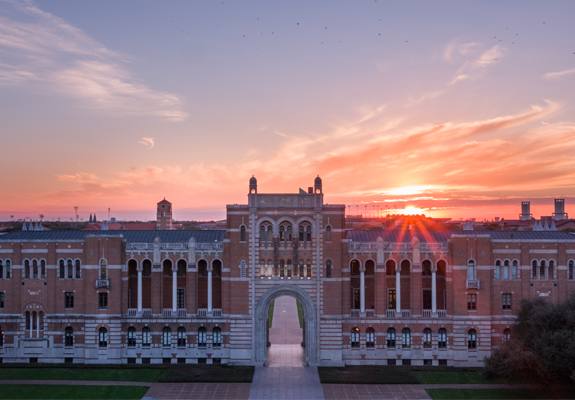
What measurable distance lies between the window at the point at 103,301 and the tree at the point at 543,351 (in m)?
42.5

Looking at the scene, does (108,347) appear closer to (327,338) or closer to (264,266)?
(264,266)

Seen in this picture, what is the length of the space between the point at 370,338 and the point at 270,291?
1329cm

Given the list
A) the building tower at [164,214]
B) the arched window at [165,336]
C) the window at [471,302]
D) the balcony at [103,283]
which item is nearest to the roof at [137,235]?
the balcony at [103,283]

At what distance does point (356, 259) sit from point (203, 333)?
2058 cm

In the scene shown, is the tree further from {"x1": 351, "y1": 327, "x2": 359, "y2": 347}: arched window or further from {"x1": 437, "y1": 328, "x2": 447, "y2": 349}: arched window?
{"x1": 351, "y1": 327, "x2": 359, "y2": 347}: arched window

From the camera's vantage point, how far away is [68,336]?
187 feet

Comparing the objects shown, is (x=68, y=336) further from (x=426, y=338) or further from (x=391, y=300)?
(x=426, y=338)

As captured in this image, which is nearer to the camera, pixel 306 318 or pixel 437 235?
pixel 306 318

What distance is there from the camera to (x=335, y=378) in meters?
51.5

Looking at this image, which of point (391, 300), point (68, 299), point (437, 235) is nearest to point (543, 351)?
point (391, 300)

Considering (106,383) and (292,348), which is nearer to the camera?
→ (106,383)

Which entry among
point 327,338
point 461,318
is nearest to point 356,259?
point 327,338

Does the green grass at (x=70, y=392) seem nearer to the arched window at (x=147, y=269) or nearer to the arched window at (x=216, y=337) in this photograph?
the arched window at (x=216, y=337)

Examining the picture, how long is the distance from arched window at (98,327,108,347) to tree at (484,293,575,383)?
42.0 meters
